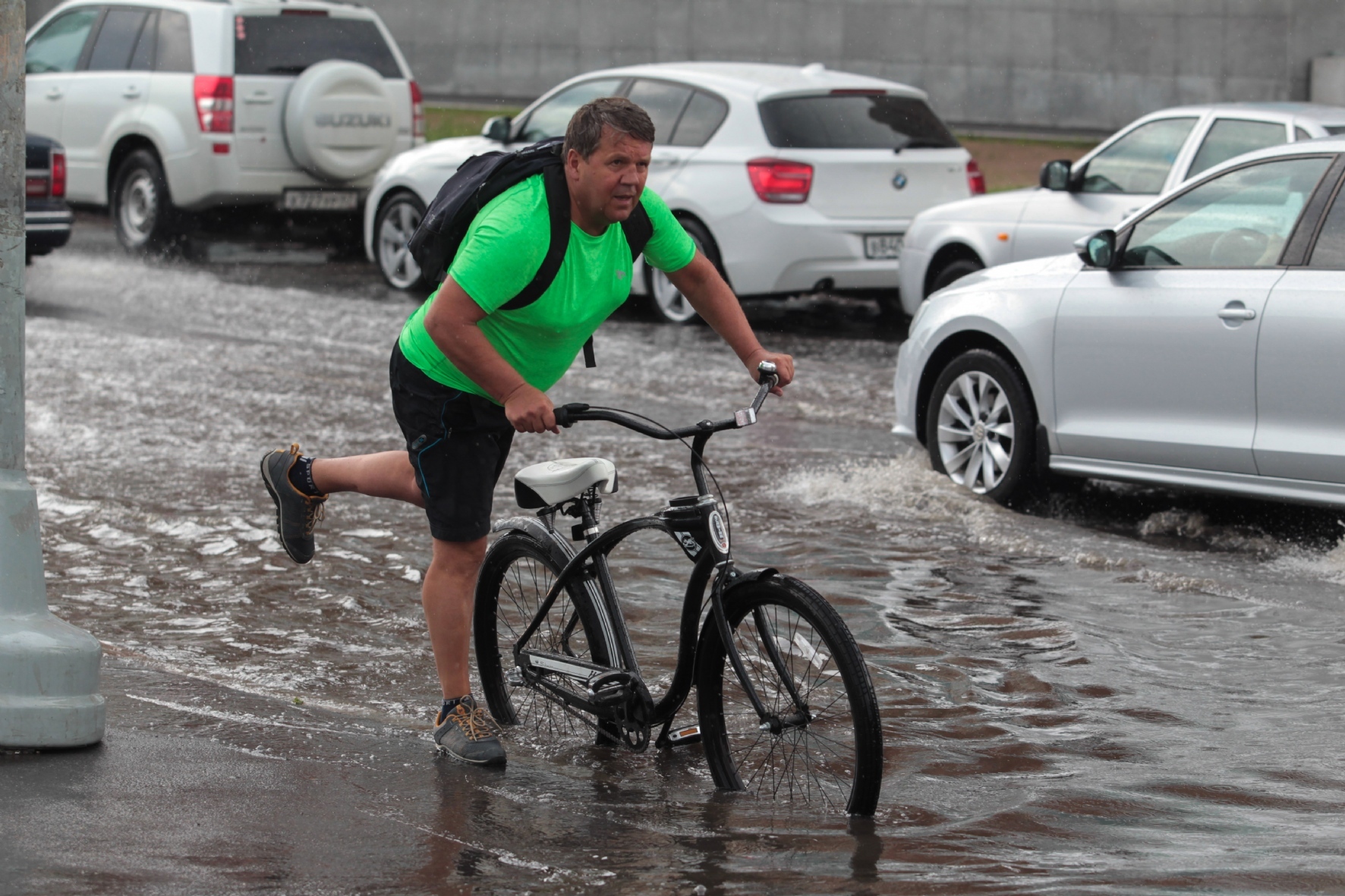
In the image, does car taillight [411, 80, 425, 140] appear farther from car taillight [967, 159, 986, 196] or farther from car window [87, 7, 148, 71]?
car taillight [967, 159, 986, 196]

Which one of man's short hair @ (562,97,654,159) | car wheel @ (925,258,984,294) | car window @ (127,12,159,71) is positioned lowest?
car wheel @ (925,258,984,294)

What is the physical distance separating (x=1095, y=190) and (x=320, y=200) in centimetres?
773

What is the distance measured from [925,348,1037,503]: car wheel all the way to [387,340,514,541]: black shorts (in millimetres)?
3566

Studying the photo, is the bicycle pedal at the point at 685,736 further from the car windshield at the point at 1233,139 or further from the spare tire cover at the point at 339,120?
the spare tire cover at the point at 339,120

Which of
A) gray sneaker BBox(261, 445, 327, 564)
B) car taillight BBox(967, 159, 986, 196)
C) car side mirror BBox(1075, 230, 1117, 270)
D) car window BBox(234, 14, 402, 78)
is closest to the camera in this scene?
gray sneaker BBox(261, 445, 327, 564)

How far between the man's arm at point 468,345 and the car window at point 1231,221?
12.3ft

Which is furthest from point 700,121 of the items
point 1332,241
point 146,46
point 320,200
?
point 1332,241

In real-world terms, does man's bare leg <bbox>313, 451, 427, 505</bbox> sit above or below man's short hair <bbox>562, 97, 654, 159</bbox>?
below

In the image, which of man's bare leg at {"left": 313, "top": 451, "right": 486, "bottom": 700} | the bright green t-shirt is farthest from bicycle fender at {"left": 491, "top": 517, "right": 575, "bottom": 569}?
the bright green t-shirt

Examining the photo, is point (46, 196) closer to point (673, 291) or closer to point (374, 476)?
point (673, 291)

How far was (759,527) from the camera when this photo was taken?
7258 mm

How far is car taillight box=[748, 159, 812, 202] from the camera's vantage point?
12.3 m

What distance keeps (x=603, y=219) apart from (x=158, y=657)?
211 cm

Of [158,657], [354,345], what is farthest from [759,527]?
[354,345]
